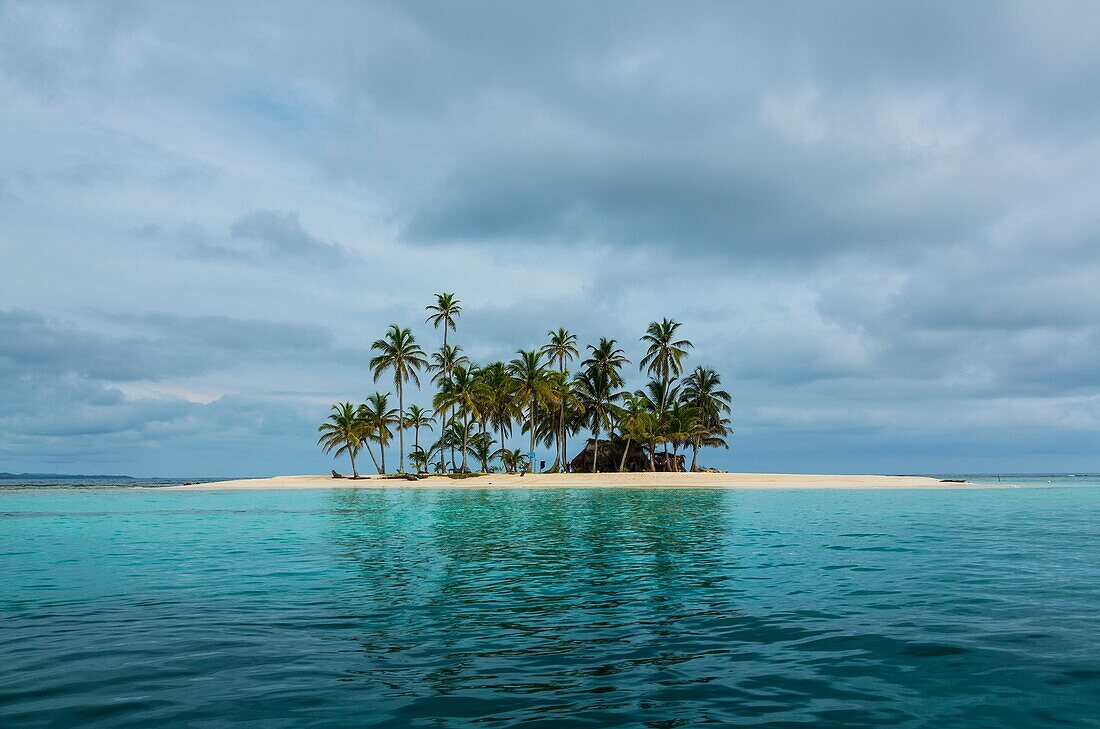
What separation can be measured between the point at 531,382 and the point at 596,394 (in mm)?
10052

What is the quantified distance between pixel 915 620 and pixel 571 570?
8.10 meters

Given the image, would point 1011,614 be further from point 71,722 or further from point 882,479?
point 882,479

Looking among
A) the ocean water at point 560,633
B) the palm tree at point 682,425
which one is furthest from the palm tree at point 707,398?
the ocean water at point 560,633

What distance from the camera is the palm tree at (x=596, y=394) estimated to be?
8988 centimetres

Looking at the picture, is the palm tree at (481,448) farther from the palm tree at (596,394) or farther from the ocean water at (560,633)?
the ocean water at (560,633)

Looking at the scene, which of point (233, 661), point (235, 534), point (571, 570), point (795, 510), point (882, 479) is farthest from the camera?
point (882, 479)

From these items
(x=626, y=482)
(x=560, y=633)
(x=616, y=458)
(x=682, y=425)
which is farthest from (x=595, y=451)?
(x=560, y=633)

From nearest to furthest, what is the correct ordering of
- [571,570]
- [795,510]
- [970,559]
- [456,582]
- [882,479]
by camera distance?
[456,582]
[571,570]
[970,559]
[795,510]
[882,479]

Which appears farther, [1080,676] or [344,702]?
[1080,676]

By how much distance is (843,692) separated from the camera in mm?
7902

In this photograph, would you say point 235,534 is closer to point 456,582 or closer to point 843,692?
point 456,582

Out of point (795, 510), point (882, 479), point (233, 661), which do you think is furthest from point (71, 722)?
point (882, 479)

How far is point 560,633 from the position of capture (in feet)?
35.2

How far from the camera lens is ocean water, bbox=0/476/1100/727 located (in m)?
7.48
